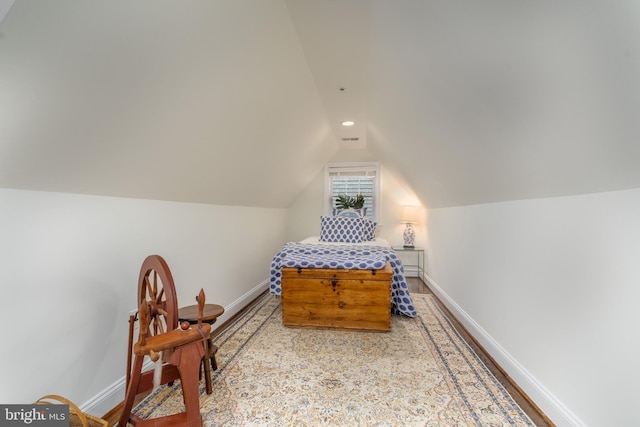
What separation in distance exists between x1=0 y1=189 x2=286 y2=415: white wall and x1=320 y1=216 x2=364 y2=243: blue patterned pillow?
7.48ft

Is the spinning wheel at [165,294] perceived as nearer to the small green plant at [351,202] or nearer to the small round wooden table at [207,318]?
the small round wooden table at [207,318]

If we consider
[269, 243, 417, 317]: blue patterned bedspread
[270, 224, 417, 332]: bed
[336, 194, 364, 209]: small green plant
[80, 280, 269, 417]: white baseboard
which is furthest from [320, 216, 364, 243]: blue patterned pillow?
[80, 280, 269, 417]: white baseboard

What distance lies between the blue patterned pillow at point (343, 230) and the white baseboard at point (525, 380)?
68.3 inches

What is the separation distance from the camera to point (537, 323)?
162 centimetres

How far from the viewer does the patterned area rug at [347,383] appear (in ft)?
4.92

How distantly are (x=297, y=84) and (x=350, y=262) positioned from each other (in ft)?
5.37

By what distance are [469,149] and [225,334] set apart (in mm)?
2455

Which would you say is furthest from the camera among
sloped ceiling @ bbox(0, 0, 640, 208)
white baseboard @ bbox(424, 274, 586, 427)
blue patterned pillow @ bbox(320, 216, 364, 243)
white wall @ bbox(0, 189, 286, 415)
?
blue patterned pillow @ bbox(320, 216, 364, 243)

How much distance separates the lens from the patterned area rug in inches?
59.1

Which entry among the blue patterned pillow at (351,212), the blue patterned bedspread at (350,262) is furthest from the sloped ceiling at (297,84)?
the blue patterned pillow at (351,212)

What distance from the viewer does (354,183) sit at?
5156mm

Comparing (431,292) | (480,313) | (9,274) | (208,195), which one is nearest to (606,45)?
(480,313)

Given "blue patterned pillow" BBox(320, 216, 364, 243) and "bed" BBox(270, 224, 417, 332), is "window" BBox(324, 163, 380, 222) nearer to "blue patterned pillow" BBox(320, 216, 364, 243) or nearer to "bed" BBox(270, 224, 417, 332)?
"blue patterned pillow" BBox(320, 216, 364, 243)

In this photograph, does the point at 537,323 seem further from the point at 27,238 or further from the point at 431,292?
the point at 27,238
